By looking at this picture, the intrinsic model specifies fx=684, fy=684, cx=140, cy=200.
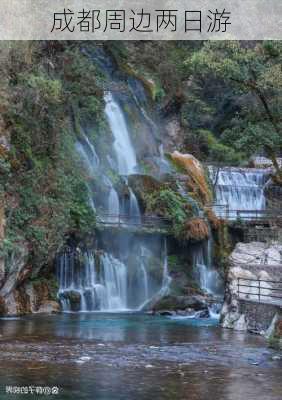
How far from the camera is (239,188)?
3969 centimetres

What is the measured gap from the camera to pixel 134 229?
1198 inches

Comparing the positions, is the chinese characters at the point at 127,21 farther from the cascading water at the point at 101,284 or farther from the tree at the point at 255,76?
the cascading water at the point at 101,284

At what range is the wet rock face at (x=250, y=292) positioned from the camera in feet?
69.8

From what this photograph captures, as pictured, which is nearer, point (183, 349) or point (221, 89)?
point (183, 349)

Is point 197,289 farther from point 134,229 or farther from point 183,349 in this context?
point 183,349

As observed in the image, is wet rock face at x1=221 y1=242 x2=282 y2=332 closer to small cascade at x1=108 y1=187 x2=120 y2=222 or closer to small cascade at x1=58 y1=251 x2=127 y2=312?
small cascade at x1=58 y1=251 x2=127 y2=312

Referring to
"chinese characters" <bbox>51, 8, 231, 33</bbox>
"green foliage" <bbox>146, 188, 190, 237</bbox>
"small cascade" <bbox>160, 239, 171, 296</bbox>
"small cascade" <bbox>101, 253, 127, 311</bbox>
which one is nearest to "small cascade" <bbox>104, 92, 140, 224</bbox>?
"green foliage" <bbox>146, 188, 190, 237</bbox>

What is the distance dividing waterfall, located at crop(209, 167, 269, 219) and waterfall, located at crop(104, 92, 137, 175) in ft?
18.3

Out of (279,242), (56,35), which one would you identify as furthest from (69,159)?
(279,242)

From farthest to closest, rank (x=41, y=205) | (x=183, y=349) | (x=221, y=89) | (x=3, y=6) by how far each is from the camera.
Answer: (x=221, y=89), (x=3, y=6), (x=41, y=205), (x=183, y=349)

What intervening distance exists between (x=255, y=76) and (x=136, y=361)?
474 inches

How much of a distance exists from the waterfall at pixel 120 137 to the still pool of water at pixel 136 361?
14.4 meters

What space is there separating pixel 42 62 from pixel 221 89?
22.1m

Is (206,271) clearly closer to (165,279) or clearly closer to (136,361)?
(165,279)
